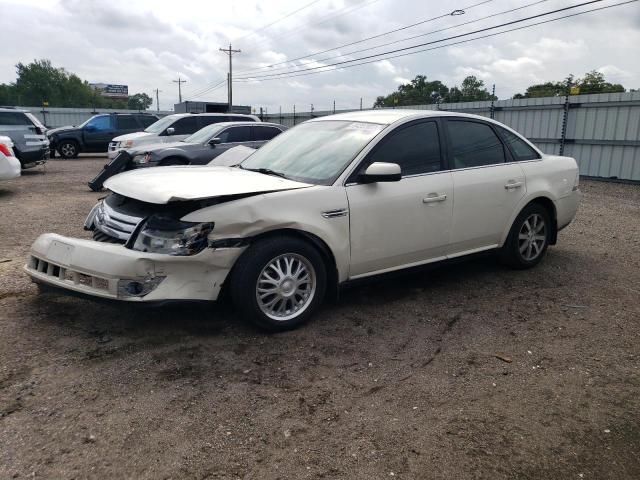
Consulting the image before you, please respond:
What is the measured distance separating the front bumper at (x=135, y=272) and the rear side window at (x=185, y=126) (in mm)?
11067

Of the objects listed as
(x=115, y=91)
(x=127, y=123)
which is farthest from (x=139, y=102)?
(x=127, y=123)

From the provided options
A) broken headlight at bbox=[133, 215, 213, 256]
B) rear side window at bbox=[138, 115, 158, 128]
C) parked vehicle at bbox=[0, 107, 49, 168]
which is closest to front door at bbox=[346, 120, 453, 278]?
Answer: broken headlight at bbox=[133, 215, 213, 256]

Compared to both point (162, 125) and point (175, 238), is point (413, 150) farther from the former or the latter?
point (162, 125)

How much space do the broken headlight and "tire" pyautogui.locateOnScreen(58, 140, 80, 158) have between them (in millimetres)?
18932

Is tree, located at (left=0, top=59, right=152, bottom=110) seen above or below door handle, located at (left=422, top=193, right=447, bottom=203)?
above

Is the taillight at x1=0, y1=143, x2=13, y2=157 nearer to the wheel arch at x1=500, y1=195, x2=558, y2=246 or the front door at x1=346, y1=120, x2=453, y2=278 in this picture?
the front door at x1=346, y1=120, x2=453, y2=278

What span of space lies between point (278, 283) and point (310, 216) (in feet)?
1.79

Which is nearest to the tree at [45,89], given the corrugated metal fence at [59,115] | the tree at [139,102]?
the tree at [139,102]

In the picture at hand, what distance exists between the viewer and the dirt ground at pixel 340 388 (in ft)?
8.14

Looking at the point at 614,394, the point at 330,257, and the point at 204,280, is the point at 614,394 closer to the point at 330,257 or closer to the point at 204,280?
the point at 330,257

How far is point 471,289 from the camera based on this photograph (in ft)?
16.3

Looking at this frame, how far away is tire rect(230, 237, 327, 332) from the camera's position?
11.7ft

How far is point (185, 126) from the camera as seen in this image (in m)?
14.2

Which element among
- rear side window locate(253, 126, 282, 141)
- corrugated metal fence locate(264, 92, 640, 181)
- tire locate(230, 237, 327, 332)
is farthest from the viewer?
corrugated metal fence locate(264, 92, 640, 181)
